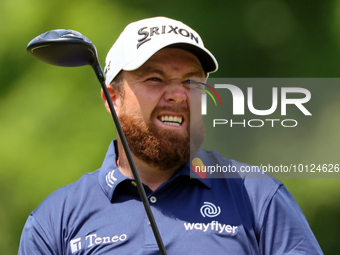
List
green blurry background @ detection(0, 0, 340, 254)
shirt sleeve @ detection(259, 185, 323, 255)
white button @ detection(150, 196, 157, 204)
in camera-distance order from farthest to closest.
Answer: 1. green blurry background @ detection(0, 0, 340, 254)
2. white button @ detection(150, 196, 157, 204)
3. shirt sleeve @ detection(259, 185, 323, 255)

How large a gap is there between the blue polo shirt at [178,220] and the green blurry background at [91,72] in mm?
1607

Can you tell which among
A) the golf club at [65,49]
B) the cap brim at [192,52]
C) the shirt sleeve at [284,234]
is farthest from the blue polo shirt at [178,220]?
the cap brim at [192,52]

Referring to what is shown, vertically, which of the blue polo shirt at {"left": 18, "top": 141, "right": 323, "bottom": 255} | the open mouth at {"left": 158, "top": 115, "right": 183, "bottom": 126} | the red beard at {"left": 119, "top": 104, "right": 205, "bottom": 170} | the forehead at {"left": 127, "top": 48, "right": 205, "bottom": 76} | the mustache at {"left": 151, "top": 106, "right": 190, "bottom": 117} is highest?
the forehead at {"left": 127, "top": 48, "right": 205, "bottom": 76}

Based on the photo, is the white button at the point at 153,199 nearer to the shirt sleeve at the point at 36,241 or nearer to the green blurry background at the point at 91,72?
the shirt sleeve at the point at 36,241

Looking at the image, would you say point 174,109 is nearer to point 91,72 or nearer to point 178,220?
point 178,220

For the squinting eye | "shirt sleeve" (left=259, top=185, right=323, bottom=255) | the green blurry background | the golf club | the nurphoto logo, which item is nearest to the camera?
the golf club

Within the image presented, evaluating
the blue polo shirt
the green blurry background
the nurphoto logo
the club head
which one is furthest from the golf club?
the green blurry background

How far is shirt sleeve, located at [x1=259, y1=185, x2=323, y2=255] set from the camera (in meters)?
1.43

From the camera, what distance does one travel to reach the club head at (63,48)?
3.80 feet

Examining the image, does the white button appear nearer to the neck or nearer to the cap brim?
the neck

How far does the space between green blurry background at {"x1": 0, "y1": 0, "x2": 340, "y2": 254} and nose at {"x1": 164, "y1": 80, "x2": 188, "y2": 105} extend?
163 centimetres

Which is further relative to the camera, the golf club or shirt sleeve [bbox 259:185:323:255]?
shirt sleeve [bbox 259:185:323:255]

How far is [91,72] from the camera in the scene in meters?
3.32

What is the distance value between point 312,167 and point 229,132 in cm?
75
